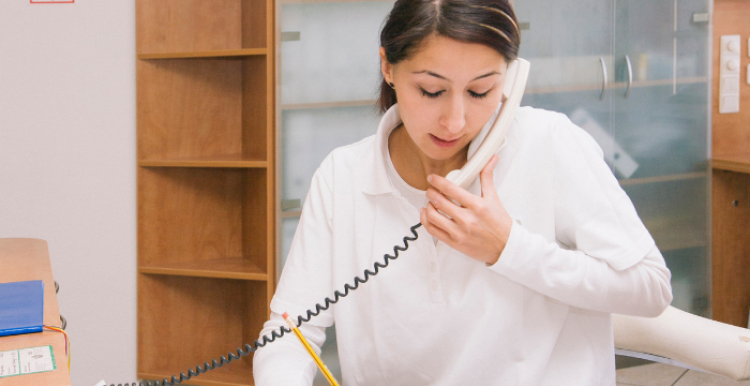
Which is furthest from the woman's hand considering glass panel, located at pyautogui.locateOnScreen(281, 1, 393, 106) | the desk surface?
glass panel, located at pyautogui.locateOnScreen(281, 1, 393, 106)

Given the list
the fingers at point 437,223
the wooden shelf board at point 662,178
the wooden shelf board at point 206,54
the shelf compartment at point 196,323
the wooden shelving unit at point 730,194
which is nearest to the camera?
the fingers at point 437,223

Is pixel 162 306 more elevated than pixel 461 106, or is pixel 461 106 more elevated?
pixel 461 106

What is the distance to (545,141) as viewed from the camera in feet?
3.45

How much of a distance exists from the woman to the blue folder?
1.18ft

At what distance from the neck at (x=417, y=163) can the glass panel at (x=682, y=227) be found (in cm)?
183

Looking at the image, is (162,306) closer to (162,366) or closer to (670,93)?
(162,366)

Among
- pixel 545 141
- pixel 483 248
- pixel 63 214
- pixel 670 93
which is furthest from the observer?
pixel 670 93

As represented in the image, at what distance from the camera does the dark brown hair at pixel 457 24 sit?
0.90 m

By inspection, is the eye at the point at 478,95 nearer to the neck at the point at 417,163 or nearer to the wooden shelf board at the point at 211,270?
the neck at the point at 417,163

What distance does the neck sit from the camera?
1.13 metres

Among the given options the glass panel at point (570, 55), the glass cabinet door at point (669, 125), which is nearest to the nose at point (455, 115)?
the glass panel at point (570, 55)

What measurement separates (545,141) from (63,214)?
1.97 metres

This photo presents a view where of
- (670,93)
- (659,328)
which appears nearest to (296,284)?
(659,328)

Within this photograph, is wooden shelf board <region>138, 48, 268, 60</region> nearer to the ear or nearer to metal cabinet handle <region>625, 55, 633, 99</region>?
the ear
